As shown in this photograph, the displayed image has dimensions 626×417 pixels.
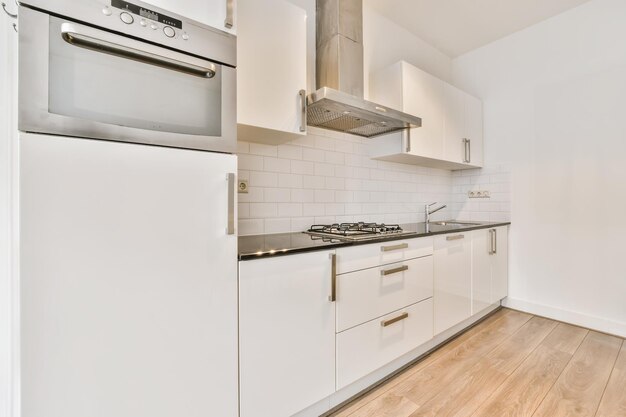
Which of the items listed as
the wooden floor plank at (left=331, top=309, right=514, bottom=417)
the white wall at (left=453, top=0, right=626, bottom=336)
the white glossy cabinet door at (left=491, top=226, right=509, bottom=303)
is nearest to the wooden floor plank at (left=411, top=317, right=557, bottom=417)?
the wooden floor plank at (left=331, top=309, right=514, bottom=417)

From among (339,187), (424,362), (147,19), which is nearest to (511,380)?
(424,362)

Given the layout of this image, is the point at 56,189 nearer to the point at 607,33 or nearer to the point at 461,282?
the point at 461,282

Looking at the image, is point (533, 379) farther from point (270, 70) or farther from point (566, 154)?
point (270, 70)

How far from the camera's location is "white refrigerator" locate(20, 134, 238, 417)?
809 millimetres

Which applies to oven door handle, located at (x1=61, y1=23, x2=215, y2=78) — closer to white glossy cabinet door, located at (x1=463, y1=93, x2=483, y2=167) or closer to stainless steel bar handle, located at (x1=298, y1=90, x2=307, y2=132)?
stainless steel bar handle, located at (x1=298, y1=90, x2=307, y2=132)

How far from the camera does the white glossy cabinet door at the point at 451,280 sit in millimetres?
2041

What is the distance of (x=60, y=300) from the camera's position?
832mm

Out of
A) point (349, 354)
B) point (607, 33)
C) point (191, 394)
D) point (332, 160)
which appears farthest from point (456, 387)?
point (607, 33)

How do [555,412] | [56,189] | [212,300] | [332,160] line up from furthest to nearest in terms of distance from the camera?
[332,160], [555,412], [212,300], [56,189]

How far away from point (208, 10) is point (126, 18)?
30cm

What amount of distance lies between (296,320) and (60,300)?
2.70ft

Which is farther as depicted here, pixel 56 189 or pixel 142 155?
pixel 142 155

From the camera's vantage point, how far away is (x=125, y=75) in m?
0.94

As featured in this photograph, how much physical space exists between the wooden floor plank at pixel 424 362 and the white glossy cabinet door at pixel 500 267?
0.17 meters
